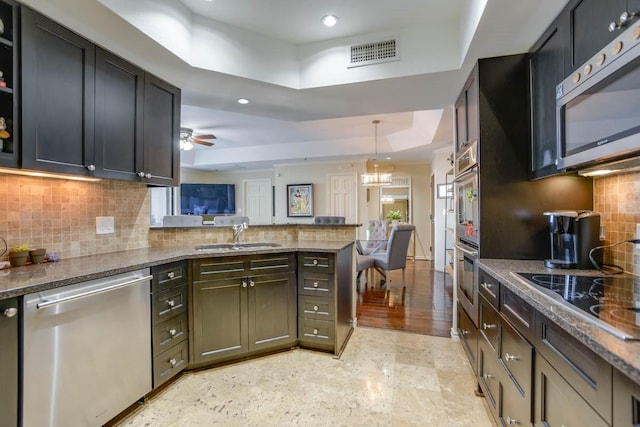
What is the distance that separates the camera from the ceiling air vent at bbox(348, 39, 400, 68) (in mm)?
2172

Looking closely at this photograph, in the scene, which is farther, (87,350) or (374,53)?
(374,53)

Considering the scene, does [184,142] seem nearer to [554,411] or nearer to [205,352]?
[205,352]

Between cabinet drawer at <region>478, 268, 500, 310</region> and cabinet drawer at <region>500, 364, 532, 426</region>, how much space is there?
37cm

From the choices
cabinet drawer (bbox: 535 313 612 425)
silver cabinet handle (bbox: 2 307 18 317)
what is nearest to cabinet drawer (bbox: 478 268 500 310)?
cabinet drawer (bbox: 535 313 612 425)

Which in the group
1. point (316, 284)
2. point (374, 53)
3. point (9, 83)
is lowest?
point (316, 284)

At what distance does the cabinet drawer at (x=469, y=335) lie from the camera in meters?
1.98

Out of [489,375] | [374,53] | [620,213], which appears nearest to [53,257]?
[374,53]

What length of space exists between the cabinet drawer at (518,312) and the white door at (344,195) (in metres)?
5.41

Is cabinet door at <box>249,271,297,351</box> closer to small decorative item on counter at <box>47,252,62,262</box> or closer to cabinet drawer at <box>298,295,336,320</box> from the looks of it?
cabinet drawer at <box>298,295,336,320</box>

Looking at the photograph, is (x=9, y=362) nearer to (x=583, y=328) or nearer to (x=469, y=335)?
(x=583, y=328)

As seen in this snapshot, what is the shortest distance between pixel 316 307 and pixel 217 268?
894mm

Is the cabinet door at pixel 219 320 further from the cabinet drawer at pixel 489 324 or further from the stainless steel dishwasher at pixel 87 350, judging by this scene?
the cabinet drawer at pixel 489 324

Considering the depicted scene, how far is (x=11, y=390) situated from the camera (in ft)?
3.89

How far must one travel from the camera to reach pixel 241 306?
229 cm
